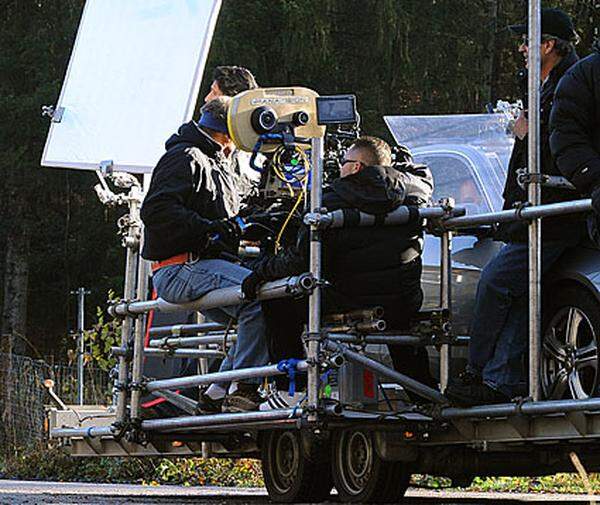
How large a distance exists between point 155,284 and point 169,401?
45.5 inches

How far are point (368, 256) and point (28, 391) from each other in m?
13.9

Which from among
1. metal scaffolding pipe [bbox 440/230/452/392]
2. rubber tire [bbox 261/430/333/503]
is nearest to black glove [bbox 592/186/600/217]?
metal scaffolding pipe [bbox 440/230/452/392]

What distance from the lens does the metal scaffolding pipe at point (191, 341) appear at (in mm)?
10353

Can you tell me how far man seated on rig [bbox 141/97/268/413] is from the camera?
9477 millimetres

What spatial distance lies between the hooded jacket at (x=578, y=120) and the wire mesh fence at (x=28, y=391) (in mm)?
13513

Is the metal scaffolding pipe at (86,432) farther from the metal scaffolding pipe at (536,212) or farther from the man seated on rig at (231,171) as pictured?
the metal scaffolding pipe at (536,212)

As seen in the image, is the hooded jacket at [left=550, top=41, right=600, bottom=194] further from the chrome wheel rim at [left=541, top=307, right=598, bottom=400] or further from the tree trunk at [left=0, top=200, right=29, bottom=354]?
the tree trunk at [left=0, top=200, right=29, bottom=354]

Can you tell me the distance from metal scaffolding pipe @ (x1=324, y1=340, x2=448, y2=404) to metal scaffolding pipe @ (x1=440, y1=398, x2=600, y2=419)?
0.11 meters

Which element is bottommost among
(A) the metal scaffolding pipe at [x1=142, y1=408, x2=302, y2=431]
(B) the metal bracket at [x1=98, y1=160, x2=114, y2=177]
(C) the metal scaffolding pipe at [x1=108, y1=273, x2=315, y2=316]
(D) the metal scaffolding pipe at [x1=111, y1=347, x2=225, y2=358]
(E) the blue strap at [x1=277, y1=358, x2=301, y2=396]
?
(A) the metal scaffolding pipe at [x1=142, y1=408, x2=302, y2=431]

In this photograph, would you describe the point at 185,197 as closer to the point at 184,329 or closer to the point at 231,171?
the point at 231,171

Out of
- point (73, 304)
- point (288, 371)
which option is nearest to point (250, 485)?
point (288, 371)

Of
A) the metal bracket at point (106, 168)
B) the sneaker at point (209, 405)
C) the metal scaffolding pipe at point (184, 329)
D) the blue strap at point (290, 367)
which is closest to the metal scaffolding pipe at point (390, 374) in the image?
the blue strap at point (290, 367)

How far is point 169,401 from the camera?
10.9 meters

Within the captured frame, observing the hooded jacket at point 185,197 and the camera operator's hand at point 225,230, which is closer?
the camera operator's hand at point 225,230
